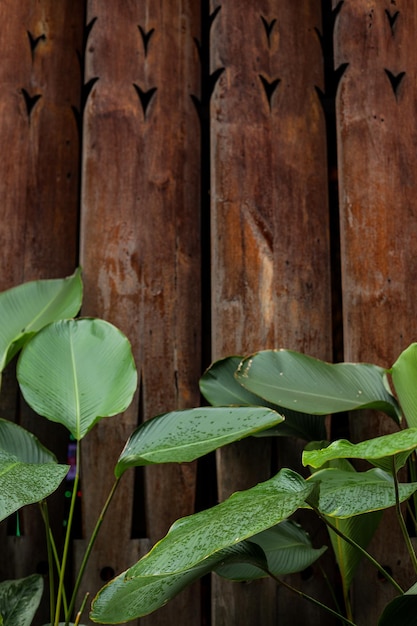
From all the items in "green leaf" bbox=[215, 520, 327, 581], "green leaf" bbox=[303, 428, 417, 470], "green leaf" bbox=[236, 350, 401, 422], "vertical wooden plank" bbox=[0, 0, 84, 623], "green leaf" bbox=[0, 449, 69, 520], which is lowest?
"green leaf" bbox=[215, 520, 327, 581]

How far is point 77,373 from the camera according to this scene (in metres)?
1.31

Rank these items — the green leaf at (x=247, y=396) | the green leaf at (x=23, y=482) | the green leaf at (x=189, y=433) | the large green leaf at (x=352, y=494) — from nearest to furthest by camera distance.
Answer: the green leaf at (x=23, y=482), the large green leaf at (x=352, y=494), the green leaf at (x=189, y=433), the green leaf at (x=247, y=396)

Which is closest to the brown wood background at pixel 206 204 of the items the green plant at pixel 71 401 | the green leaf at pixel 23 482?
the green plant at pixel 71 401

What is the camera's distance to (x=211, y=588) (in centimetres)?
143

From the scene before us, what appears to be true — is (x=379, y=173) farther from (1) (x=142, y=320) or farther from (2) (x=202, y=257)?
(1) (x=142, y=320)

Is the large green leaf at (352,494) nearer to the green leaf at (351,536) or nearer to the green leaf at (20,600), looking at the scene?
the green leaf at (351,536)

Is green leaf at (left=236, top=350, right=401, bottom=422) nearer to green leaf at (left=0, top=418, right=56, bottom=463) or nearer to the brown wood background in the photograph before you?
the brown wood background

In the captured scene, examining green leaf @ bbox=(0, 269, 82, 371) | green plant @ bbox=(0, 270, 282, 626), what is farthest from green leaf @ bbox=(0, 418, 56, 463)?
green leaf @ bbox=(0, 269, 82, 371)

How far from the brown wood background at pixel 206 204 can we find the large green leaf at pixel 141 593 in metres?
0.41

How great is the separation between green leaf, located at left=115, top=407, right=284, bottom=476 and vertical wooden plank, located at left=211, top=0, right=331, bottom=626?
0.98 feet

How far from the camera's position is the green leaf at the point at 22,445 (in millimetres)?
1265

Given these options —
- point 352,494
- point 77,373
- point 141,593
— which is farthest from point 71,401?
point 352,494

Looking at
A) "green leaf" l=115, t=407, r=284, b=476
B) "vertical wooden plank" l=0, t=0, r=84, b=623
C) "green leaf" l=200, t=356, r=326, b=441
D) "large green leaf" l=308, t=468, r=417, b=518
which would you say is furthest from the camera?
"vertical wooden plank" l=0, t=0, r=84, b=623

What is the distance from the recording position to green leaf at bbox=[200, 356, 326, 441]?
4.57 ft
